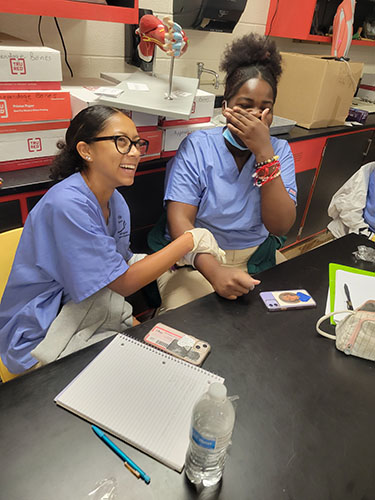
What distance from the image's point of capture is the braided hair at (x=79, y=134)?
100cm

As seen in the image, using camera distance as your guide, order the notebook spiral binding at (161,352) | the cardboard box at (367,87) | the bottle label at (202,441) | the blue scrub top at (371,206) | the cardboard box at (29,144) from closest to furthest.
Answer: the bottle label at (202,441) → the notebook spiral binding at (161,352) → the cardboard box at (29,144) → the blue scrub top at (371,206) → the cardboard box at (367,87)

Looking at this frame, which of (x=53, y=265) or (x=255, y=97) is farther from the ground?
(x=255, y=97)

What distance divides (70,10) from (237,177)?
2.76ft

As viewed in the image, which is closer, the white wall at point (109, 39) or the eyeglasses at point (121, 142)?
the eyeglasses at point (121, 142)

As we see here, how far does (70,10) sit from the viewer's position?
4.22 ft

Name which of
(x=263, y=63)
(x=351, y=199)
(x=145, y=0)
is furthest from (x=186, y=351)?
(x=145, y=0)

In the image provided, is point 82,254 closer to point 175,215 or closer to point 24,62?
point 175,215

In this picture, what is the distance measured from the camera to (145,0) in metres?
1.94

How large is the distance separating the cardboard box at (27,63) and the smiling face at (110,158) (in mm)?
406

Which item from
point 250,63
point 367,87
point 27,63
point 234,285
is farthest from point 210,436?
point 367,87

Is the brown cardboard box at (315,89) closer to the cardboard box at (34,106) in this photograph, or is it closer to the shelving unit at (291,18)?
the shelving unit at (291,18)

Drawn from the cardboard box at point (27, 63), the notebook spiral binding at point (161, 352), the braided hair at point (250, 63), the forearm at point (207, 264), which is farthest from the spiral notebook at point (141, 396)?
the braided hair at point (250, 63)

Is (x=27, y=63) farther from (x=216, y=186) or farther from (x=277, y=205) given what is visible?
(x=277, y=205)

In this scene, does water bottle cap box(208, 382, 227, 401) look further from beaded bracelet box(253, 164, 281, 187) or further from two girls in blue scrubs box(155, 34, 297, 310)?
beaded bracelet box(253, 164, 281, 187)
